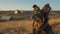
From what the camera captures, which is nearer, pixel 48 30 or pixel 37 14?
pixel 37 14

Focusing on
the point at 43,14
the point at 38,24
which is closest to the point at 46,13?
the point at 43,14

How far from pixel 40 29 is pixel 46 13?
0.23 m

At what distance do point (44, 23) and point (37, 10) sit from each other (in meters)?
0.19

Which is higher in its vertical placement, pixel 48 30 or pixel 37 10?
pixel 37 10

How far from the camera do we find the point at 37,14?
2111mm

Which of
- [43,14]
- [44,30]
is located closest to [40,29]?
[44,30]

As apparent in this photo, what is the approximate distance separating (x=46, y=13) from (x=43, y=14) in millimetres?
40

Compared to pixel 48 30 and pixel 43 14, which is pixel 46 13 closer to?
pixel 43 14

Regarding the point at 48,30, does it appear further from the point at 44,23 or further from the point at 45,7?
the point at 45,7

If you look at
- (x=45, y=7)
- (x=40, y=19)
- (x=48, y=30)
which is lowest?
(x=48, y=30)

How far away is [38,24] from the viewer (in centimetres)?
211

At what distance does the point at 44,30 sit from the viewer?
7.25 feet

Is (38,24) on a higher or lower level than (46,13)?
lower

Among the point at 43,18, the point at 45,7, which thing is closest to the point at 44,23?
the point at 43,18
